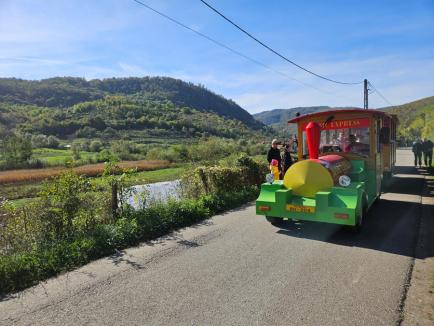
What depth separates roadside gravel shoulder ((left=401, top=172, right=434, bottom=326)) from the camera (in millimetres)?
3791

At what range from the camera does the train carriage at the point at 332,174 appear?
6.76 meters

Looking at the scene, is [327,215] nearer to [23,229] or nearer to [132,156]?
[23,229]

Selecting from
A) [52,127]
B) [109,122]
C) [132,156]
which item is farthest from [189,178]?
[109,122]

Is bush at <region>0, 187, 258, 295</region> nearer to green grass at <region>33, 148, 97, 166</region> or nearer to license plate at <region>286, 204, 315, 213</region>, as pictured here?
license plate at <region>286, 204, 315, 213</region>

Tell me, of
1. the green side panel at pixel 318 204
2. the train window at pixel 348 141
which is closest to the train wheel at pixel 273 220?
the green side panel at pixel 318 204

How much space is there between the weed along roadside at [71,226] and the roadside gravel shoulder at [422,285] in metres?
4.67

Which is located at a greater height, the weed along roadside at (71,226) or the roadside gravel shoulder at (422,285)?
the weed along roadside at (71,226)

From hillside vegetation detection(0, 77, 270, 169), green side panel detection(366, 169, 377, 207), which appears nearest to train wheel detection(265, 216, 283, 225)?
green side panel detection(366, 169, 377, 207)

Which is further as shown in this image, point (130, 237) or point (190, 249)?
point (130, 237)

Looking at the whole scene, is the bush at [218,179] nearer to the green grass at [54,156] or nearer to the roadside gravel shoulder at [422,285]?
the roadside gravel shoulder at [422,285]

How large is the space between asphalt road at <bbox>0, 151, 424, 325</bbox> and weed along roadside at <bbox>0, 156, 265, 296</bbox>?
13.9 inches

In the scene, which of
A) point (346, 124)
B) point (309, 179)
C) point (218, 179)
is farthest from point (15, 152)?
point (309, 179)

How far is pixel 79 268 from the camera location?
545cm

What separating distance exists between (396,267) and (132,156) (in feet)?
174
